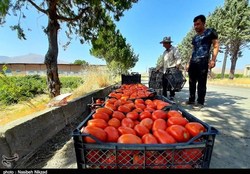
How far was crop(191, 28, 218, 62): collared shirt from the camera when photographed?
12.9 ft

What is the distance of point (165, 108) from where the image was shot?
5.77 ft

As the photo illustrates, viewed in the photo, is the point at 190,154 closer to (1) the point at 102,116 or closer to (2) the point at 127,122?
(2) the point at 127,122

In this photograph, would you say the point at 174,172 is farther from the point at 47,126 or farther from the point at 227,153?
the point at 47,126

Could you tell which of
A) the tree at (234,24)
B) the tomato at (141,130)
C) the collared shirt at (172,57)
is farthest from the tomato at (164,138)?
the tree at (234,24)

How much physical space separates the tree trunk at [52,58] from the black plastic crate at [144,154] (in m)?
4.36

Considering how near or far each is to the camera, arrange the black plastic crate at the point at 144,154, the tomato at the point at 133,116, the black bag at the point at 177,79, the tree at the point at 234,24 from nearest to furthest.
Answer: the black plastic crate at the point at 144,154, the tomato at the point at 133,116, the black bag at the point at 177,79, the tree at the point at 234,24

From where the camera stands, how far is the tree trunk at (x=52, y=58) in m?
4.88

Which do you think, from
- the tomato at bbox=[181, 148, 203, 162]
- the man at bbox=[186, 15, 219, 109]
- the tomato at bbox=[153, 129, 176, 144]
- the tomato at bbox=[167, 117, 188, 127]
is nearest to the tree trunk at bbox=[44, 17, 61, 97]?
the man at bbox=[186, 15, 219, 109]

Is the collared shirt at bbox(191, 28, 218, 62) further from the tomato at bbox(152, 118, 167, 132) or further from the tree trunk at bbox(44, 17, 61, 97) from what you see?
the tree trunk at bbox(44, 17, 61, 97)

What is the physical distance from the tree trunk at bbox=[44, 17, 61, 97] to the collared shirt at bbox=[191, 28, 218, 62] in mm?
3879

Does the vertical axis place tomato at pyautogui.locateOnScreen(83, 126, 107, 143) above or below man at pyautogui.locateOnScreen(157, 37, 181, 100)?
below

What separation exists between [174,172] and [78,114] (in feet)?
10.1

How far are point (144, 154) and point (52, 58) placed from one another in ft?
15.3

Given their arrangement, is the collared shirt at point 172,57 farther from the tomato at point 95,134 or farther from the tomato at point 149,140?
the tomato at point 95,134
